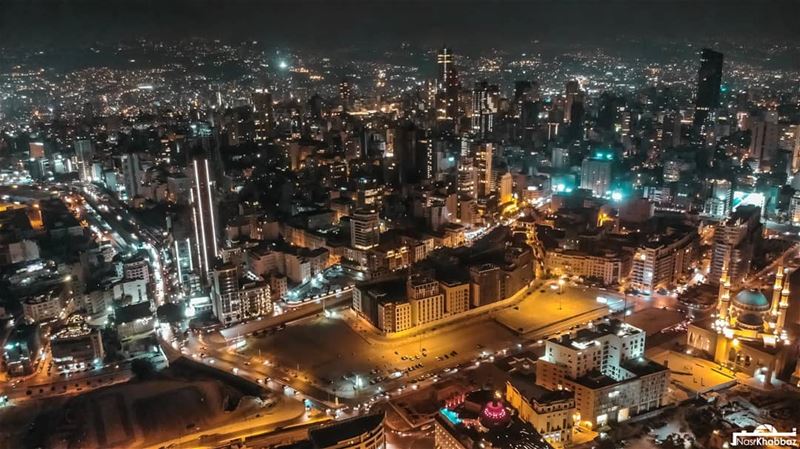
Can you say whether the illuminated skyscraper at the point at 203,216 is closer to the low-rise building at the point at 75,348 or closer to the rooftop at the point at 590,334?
the low-rise building at the point at 75,348

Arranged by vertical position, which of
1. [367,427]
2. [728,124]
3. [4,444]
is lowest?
[4,444]

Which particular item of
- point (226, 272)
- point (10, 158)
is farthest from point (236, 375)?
point (10, 158)

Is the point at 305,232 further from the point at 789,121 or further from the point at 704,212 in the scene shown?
the point at 789,121

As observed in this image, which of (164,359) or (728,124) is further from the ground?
(728,124)

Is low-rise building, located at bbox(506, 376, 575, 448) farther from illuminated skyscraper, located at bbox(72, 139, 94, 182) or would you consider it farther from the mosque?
illuminated skyscraper, located at bbox(72, 139, 94, 182)

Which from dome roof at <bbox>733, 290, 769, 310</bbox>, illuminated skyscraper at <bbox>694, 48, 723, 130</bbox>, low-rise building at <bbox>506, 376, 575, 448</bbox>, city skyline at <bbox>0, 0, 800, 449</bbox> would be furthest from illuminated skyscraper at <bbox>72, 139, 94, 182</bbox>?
illuminated skyscraper at <bbox>694, 48, 723, 130</bbox>

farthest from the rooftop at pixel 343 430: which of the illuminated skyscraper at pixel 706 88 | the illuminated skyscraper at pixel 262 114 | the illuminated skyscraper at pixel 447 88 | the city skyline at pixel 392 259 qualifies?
the illuminated skyscraper at pixel 706 88

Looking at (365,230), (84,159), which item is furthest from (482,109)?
(84,159)
